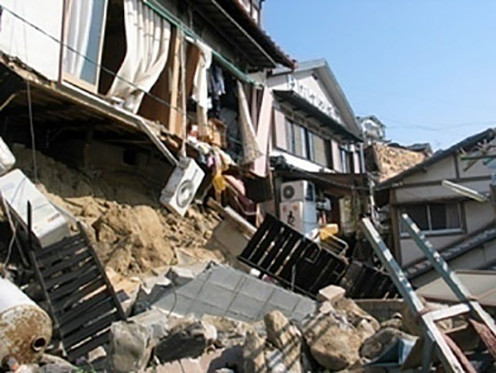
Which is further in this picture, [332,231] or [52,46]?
[332,231]

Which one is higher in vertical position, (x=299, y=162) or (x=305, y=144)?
(x=305, y=144)

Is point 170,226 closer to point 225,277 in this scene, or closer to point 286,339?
point 225,277

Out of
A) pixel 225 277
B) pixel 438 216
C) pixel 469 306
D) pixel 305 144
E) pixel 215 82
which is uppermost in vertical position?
pixel 215 82

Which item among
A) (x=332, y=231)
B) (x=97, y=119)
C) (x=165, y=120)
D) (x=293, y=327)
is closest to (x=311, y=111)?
(x=332, y=231)

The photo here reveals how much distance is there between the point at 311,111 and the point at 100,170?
35.9 ft

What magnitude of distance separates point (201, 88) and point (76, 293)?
21.3 ft

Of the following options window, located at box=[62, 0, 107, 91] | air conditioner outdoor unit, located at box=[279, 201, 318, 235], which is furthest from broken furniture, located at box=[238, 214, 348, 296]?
air conditioner outdoor unit, located at box=[279, 201, 318, 235]

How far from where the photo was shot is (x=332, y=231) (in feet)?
57.7

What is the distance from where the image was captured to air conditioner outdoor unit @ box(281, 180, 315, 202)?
52.9 ft

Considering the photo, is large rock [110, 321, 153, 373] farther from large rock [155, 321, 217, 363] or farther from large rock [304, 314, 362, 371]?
large rock [304, 314, 362, 371]

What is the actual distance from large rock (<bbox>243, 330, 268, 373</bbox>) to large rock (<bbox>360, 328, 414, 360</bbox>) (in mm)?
1245

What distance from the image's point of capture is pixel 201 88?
11.1m

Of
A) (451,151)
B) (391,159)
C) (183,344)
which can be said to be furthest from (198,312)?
(391,159)

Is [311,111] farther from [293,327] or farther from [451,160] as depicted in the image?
[293,327]
